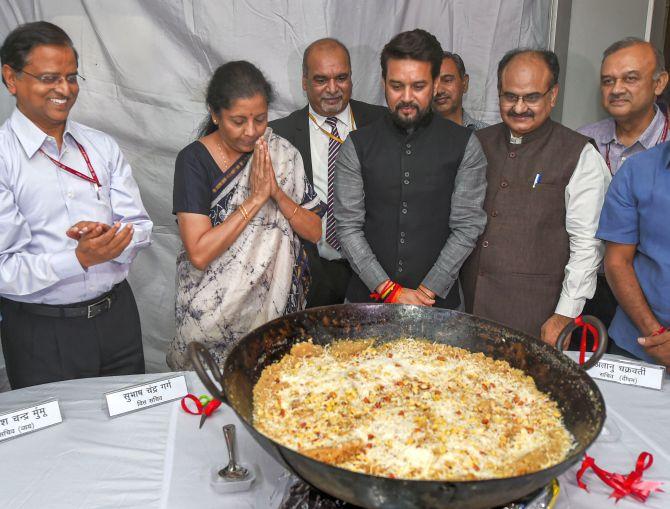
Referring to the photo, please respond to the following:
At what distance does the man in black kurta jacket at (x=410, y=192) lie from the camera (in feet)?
7.15

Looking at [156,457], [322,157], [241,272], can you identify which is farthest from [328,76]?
[156,457]

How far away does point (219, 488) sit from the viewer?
1.26 m

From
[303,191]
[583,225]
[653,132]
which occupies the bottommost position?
[583,225]

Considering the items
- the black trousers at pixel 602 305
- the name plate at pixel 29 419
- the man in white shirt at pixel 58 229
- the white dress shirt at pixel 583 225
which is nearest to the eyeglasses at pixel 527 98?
the white dress shirt at pixel 583 225

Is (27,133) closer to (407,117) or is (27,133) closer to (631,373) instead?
(407,117)

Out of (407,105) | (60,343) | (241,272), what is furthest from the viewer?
(241,272)

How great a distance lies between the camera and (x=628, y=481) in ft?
4.12

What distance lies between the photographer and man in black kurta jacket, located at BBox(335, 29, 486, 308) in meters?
2.18

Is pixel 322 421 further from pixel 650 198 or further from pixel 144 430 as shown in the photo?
pixel 650 198

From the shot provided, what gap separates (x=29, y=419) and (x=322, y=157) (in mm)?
1748

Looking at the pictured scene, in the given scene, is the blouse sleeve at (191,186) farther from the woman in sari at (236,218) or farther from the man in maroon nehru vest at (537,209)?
the man in maroon nehru vest at (537,209)

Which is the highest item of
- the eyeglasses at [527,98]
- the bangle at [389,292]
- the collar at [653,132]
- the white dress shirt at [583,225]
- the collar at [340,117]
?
the eyeglasses at [527,98]

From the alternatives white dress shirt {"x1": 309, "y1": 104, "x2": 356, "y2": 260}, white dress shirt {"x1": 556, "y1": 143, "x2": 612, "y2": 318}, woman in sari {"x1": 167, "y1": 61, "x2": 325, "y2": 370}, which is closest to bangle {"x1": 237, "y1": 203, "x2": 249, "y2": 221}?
woman in sari {"x1": 167, "y1": 61, "x2": 325, "y2": 370}

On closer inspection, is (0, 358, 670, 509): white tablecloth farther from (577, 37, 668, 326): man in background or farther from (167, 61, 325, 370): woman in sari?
(577, 37, 668, 326): man in background
